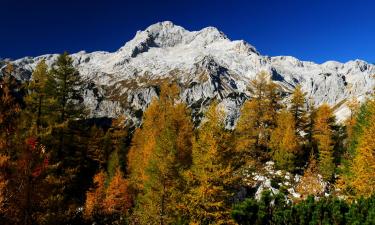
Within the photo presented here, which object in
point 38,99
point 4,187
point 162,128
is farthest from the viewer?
point 162,128

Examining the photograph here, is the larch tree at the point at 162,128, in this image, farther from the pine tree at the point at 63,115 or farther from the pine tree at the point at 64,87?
the pine tree at the point at 64,87

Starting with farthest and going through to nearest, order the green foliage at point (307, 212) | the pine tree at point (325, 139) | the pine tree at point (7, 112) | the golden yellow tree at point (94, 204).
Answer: the pine tree at point (325, 139), the golden yellow tree at point (94, 204), the pine tree at point (7, 112), the green foliage at point (307, 212)

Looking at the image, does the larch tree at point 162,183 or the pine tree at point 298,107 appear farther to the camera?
the pine tree at point 298,107

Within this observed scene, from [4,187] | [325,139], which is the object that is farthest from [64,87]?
[325,139]

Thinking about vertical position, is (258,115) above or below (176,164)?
above

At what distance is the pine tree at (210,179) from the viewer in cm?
2720

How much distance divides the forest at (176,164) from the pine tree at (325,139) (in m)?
0.17

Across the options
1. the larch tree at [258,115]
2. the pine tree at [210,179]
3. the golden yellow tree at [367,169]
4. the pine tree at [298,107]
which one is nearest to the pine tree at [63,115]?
the pine tree at [210,179]

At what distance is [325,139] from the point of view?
50688 millimetres

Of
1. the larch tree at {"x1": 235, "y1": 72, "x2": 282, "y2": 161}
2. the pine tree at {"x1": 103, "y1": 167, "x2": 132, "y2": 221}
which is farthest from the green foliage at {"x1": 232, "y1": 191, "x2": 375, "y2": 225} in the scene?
the larch tree at {"x1": 235, "y1": 72, "x2": 282, "y2": 161}

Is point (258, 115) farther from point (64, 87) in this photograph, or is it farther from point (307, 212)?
point (307, 212)

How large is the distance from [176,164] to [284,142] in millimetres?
19072

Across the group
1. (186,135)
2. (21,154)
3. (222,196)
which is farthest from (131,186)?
(21,154)

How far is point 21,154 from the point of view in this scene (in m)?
23.4
